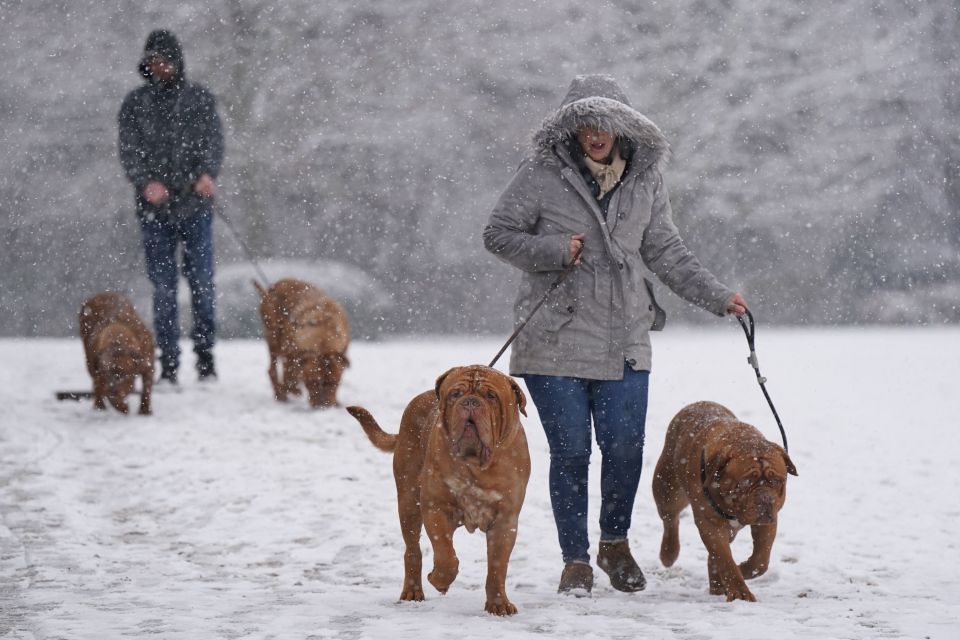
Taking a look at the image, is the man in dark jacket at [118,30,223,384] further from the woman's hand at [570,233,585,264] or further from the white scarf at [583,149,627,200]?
the woman's hand at [570,233,585,264]

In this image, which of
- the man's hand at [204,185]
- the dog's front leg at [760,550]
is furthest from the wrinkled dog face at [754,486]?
the man's hand at [204,185]

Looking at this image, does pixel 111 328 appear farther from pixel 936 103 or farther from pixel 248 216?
pixel 936 103

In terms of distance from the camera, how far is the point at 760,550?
16.0ft

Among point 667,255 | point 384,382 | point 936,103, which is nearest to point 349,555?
point 667,255

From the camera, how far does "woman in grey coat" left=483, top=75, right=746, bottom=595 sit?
488cm

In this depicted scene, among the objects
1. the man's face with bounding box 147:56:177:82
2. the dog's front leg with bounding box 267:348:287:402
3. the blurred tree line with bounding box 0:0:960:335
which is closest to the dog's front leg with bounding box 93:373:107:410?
the dog's front leg with bounding box 267:348:287:402

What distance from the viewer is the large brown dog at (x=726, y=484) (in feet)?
14.6

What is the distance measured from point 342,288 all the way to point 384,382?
236 inches

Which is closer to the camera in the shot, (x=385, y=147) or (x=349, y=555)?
(x=349, y=555)

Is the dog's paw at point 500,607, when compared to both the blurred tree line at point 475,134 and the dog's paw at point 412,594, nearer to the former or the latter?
the dog's paw at point 412,594

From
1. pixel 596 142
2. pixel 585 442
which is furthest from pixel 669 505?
pixel 596 142

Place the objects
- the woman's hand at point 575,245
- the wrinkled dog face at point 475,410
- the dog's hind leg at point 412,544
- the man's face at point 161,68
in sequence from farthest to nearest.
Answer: the man's face at point 161,68
the woman's hand at point 575,245
the dog's hind leg at point 412,544
the wrinkled dog face at point 475,410

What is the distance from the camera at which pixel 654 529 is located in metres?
6.32

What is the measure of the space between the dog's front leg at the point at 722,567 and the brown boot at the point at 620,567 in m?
0.32
